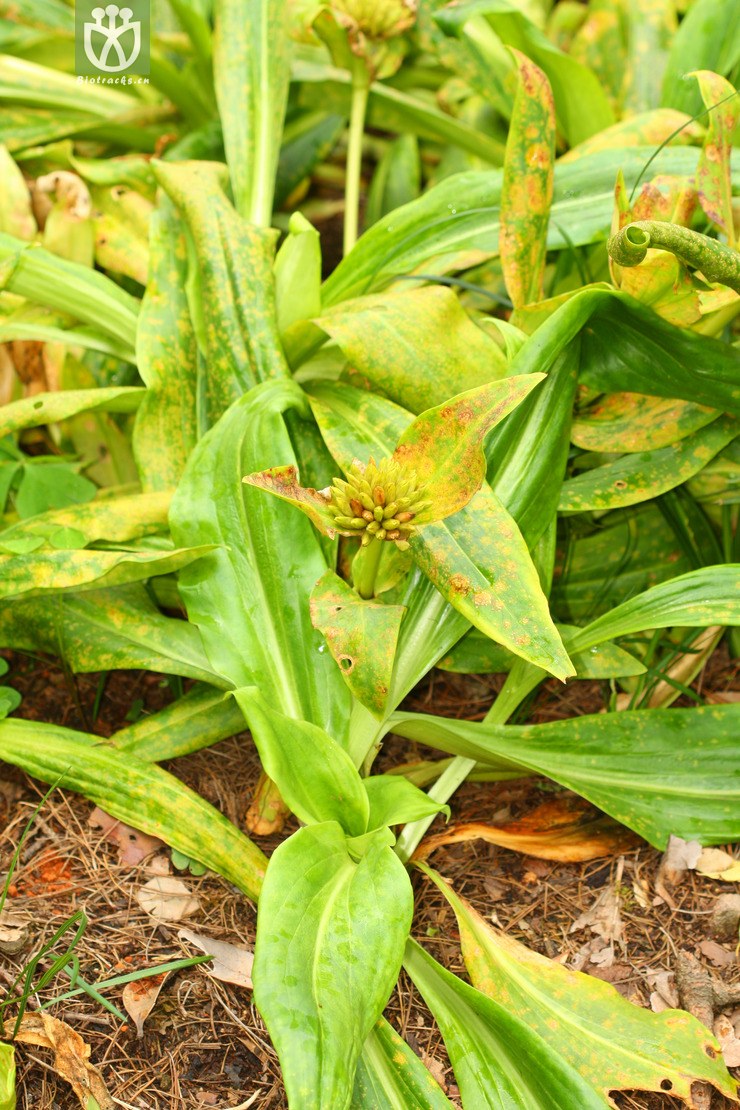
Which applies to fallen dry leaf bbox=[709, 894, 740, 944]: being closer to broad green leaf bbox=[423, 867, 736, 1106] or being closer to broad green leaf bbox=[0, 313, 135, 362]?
broad green leaf bbox=[423, 867, 736, 1106]

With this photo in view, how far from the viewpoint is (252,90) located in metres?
2.09

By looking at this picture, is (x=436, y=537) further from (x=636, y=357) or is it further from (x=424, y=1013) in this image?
(x=424, y=1013)

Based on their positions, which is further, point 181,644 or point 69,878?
point 181,644

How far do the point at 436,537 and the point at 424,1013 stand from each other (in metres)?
0.69

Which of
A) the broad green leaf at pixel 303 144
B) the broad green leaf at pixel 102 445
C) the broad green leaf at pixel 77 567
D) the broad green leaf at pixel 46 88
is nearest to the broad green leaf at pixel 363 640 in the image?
the broad green leaf at pixel 77 567

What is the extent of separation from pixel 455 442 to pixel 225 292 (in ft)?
2.33

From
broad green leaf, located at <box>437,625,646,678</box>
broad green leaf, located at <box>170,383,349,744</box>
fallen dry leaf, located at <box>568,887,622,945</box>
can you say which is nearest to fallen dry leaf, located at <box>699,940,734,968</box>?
fallen dry leaf, located at <box>568,887,622,945</box>

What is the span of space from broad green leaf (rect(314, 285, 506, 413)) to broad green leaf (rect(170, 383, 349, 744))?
0.16m

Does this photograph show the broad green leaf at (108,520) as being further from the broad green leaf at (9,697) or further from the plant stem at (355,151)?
the plant stem at (355,151)

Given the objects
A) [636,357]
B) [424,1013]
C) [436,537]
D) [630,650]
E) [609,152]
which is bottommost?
[424,1013]

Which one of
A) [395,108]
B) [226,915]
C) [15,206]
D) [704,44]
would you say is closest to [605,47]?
[704,44]

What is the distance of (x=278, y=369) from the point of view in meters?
1.77

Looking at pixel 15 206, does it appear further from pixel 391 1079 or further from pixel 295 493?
pixel 391 1079

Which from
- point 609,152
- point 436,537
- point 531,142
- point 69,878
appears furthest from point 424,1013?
point 609,152
